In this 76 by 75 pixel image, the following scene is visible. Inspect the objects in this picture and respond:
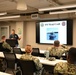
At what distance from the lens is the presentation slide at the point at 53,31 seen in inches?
→ 358

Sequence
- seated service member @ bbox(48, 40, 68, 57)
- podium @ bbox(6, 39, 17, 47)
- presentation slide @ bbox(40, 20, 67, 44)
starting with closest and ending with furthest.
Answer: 1. seated service member @ bbox(48, 40, 68, 57)
2. podium @ bbox(6, 39, 17, 47)
3. presentation slide @ bbox(40, 20, 67, 44)

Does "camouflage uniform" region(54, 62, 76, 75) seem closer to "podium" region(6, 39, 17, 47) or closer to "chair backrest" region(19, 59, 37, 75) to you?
"chair backrest" region(19, 59, 37, 75)

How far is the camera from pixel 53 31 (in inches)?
381

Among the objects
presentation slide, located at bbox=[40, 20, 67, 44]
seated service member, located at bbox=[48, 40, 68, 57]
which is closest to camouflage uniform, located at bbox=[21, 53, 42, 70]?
seated service member, located at bbox=[48, 40, 68, 57]

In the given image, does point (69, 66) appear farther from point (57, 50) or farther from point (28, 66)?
point (57, 50)

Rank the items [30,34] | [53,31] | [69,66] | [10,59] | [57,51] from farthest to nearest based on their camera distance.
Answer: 1. [30,34]
2. [53,31]
3. [57,51]
4. [10,59]
5. [69,66]

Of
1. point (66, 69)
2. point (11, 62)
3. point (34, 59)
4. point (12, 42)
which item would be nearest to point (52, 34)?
point (12, 42)

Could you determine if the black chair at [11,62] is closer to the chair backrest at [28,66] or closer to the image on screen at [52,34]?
the chair backrest at [28,66]

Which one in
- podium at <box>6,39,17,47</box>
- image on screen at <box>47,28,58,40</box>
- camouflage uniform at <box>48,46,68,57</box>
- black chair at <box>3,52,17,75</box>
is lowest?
black chair at <box>3,52,17,75</box>

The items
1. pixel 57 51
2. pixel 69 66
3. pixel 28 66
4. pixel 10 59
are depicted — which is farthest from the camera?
pixel 57 51

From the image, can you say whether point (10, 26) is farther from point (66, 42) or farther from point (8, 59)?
point (8, 59)

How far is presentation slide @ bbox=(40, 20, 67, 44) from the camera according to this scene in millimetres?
9086

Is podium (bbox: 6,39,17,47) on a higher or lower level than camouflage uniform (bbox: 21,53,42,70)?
higher

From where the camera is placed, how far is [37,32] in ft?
33.8
